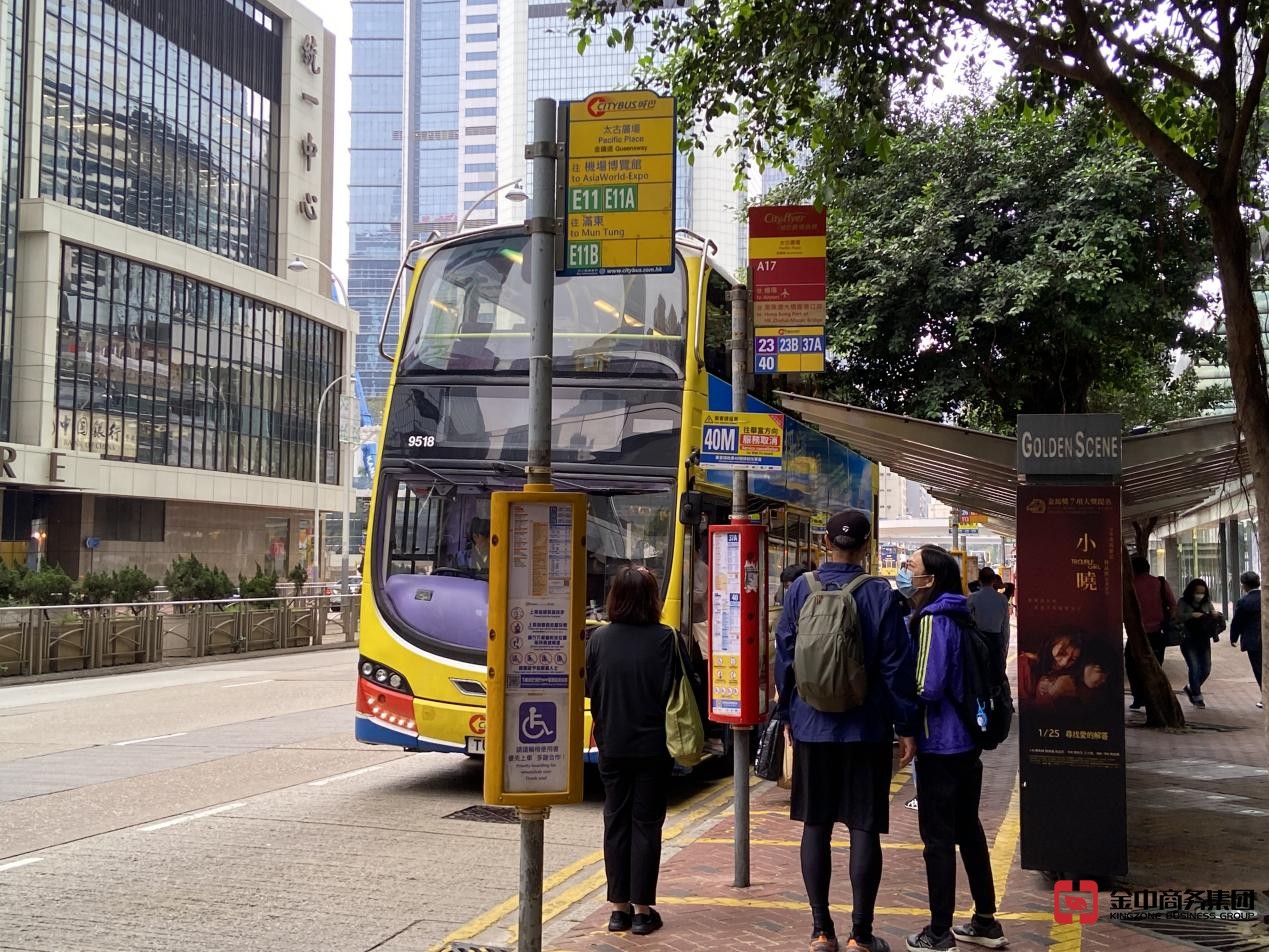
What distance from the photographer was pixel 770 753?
9.23 meters

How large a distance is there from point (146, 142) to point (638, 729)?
54.4m

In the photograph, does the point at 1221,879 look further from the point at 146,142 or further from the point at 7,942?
the point at 146,142

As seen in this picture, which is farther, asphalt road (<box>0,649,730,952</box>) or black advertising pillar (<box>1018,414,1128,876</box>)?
black advertising pillar (<box>1018,414,1128,876</box>)

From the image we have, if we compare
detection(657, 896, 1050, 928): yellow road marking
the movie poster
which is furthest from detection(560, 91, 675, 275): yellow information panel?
detection(657, 896, 1050, 928): yellow road marking

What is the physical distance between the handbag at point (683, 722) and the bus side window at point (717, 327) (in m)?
4.87

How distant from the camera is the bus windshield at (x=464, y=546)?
987 centimetres

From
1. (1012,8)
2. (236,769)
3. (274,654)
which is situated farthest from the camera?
(274,654)

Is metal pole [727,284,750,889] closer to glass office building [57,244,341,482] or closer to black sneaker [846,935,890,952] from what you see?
black sneaker [846,935,890,952]

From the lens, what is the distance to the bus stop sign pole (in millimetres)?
6816

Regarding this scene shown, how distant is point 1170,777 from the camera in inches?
417

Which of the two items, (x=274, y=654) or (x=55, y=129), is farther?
(x=55, y=129)

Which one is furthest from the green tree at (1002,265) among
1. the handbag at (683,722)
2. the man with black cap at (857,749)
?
the man with black cap at (857,749)

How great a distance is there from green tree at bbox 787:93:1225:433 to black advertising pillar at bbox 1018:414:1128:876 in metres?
7.95

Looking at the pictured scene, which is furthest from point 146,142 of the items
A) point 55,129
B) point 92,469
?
point 92,469
